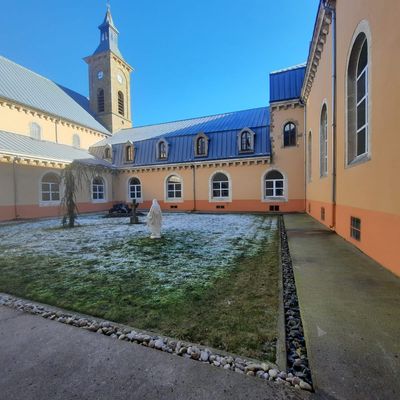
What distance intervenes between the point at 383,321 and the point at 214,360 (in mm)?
1836

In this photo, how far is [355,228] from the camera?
5652 mm

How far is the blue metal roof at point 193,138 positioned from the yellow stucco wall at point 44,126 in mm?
1350

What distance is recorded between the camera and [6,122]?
1622 centimetres

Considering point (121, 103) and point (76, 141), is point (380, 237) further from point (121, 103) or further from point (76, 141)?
point (121, 103)

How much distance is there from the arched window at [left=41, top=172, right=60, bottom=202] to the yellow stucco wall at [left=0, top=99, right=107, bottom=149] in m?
4.25

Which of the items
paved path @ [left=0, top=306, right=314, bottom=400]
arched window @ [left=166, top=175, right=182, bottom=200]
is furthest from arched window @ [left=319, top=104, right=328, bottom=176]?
arched window @ [left=166, top=175, right=182, bottom=200]

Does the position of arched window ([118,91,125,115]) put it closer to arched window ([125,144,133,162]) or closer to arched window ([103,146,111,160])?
arched window ([103,146,111,160])

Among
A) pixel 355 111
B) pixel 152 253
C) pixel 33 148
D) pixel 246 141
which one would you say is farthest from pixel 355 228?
pixel 33 148

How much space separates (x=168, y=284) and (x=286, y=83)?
17136mm

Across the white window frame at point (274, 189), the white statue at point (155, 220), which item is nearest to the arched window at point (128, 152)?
the white window frame at point (274, 189)

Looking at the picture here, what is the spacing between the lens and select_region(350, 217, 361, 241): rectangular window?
17.7 ft

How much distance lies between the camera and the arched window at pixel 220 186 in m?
18.9

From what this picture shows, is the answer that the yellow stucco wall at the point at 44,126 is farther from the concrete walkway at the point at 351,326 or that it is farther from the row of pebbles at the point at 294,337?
the concrete walkway at the point at 351,326

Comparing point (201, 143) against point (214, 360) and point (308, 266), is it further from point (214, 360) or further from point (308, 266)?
point (214, 360)
